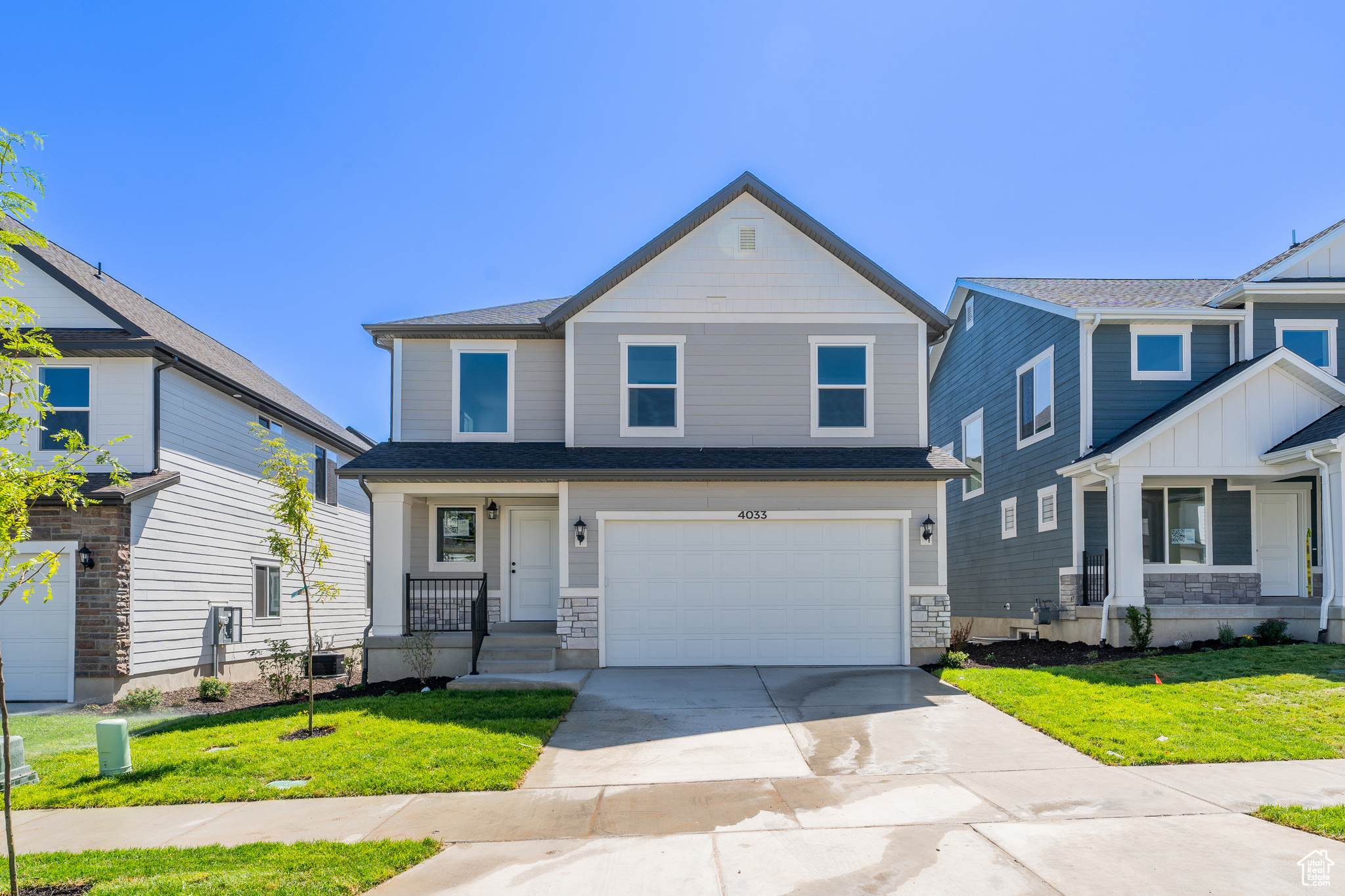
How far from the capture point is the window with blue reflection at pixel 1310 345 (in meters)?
16.8

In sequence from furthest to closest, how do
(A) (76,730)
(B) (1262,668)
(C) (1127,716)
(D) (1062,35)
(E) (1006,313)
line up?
1. (E) (1006,313)
2. (D) (1062,35)
3. (B) (1262,668)
4. (A) (76,730)
5. (C) (1127,716)

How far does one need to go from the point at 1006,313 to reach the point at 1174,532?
20.0 feet

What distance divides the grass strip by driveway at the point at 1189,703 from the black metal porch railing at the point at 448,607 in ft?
22.2

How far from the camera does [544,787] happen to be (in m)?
7.56

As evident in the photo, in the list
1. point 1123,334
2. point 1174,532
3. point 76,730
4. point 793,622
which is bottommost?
point 76,730

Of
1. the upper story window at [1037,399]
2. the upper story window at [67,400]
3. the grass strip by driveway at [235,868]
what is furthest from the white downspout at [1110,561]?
the upper story window at [67,400]

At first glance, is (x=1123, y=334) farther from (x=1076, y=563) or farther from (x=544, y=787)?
(x=544, y=787)

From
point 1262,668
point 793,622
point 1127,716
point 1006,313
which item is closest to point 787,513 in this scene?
point 793,622

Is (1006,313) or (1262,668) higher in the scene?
(1006,313)

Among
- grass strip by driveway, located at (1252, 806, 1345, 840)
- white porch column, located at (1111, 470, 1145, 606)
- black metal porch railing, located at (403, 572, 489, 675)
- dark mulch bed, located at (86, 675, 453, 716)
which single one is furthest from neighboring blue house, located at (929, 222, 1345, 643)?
dark mulch bed, located at (86, 675, 453, 716)

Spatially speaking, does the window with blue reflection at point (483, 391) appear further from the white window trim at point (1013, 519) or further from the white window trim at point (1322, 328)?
the white window trim at point (1322, 328)

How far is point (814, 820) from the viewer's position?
21.5ft

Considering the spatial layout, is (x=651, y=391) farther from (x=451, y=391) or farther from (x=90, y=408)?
(x=90, y=408)

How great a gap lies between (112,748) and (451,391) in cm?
785
